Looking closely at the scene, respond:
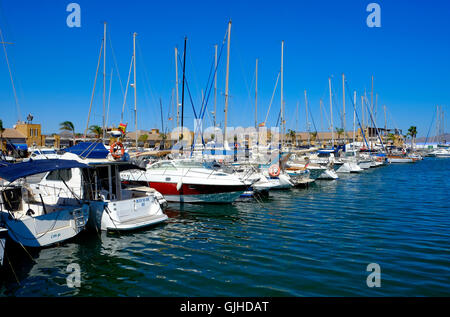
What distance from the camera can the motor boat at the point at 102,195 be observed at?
45.9ft

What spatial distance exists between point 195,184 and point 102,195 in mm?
6780

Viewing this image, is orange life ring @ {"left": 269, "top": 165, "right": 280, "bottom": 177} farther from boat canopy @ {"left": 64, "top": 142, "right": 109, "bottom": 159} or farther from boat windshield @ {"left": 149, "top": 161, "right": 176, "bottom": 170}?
boat canopy @ {"left": 64, "top": 142, "right": 109, "bottom": 159}

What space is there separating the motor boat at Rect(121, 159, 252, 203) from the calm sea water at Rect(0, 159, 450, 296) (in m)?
1.81

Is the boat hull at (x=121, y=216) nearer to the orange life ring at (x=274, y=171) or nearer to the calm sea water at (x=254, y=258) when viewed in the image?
the calm sea water at (x=254, y=258)

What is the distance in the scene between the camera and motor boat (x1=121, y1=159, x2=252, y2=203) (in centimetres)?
2030

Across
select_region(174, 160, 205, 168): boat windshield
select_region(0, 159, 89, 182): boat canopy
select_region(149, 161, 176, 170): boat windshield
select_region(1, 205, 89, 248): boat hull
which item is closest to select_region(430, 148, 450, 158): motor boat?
select_region(174, 160, 205, 168): boat windshield

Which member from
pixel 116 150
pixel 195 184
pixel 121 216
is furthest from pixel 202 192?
pixel 121 216

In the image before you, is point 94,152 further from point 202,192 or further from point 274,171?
point 274,171

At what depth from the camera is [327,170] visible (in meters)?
37.9

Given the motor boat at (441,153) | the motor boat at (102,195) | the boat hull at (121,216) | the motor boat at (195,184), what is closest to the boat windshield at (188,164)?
the motor boat at (195,184)

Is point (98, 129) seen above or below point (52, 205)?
above

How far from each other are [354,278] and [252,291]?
304 cm
